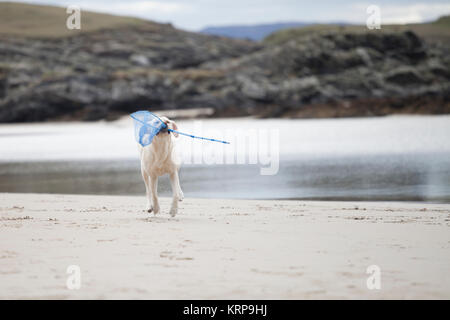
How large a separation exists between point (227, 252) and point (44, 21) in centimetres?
13761

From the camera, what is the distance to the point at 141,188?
18484 mm

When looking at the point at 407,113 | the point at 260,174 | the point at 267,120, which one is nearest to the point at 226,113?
the point at 267,120

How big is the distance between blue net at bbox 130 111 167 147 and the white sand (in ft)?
4.73

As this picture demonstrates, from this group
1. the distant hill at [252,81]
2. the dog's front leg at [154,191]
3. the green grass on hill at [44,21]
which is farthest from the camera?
the green grass on hill at [44,21]

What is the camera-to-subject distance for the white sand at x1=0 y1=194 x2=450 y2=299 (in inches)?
262

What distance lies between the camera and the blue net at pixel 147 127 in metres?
11.1

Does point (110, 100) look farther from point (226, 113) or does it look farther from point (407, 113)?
point (407, 113)

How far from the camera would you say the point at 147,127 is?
11.2 m

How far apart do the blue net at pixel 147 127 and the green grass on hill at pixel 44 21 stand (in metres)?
106
